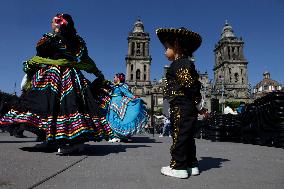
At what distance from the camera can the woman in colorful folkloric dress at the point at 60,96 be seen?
3.69m

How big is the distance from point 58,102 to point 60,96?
0.30ft

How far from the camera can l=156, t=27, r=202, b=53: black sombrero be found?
109 inches

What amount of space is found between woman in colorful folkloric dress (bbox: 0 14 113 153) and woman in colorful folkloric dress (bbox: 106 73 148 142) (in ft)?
9.78

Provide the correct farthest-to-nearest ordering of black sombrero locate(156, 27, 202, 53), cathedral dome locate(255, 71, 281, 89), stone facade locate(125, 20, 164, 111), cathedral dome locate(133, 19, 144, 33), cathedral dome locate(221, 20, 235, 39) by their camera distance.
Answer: cathedral dome locate(255, 71, 281, 89) < cathedral dome locate(221, 20, 235, 39) < cathedral dome locate(133, 19, 144, 33) < stone facade locate(125, 20, 164, 111) < black sombrero locate(156, 27, 202, 53)

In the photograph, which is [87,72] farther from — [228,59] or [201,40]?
[228,59]

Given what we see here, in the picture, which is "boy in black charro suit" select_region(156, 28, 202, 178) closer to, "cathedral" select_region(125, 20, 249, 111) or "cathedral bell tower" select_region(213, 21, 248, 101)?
"cathedral" select_region(125, 20, 249, 111)

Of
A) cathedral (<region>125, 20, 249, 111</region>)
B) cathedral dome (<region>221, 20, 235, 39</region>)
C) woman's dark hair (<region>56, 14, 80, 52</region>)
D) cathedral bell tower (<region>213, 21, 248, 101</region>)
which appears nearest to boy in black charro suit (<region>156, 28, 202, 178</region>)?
woman's dark hair (<region>56, 14, 80, 52</region>)

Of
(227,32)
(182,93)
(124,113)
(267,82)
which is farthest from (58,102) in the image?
(267,82)

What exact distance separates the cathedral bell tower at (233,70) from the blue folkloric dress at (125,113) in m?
68.9

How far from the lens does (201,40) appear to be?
2943mm

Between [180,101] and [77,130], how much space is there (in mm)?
1633

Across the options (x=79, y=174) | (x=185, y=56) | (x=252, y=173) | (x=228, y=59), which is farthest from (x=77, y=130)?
(x=228, y=59)

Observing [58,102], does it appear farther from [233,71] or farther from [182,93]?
[233,71]

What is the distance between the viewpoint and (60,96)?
388 centimetres
